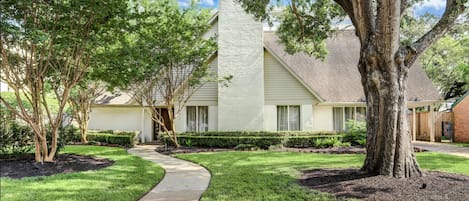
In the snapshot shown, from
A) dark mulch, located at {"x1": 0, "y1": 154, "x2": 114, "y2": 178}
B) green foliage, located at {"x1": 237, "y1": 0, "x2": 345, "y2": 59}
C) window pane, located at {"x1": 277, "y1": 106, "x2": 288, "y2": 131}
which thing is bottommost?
dark mulch, located at {"x1": 0, "y1": 154, "x2": 114, "y2": 178}

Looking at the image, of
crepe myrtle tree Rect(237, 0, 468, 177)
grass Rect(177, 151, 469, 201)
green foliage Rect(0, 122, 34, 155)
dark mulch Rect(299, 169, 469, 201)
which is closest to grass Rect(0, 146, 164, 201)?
grass Rect(177, 151, 469, 201)

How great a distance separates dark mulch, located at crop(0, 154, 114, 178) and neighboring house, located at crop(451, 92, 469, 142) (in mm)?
20367

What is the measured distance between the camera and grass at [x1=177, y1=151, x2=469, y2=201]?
6257 mm

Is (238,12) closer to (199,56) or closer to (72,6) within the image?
(199,56)

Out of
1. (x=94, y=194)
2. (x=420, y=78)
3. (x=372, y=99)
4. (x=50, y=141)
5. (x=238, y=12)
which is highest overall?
(x=238, y=12)

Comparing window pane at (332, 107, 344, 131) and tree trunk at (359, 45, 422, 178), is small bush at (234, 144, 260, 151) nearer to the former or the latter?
window pane at (332, 107, 344, 131)

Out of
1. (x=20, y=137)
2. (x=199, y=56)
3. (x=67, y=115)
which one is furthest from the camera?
(x=67, y=115)

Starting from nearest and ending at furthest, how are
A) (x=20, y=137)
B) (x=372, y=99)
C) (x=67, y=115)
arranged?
(x=372, y=99) < (x=20, y=137) < (x=67, y=115)

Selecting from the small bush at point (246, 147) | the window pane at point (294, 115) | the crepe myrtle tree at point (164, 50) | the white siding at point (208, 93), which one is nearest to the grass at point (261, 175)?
the small bush at point (246, 147)

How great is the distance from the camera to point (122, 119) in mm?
20250

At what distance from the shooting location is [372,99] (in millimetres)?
7262

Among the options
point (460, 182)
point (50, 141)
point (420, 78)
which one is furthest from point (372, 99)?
point (420, 78)

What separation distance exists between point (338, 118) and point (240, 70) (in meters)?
6.77

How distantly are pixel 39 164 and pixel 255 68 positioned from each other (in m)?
11.3
